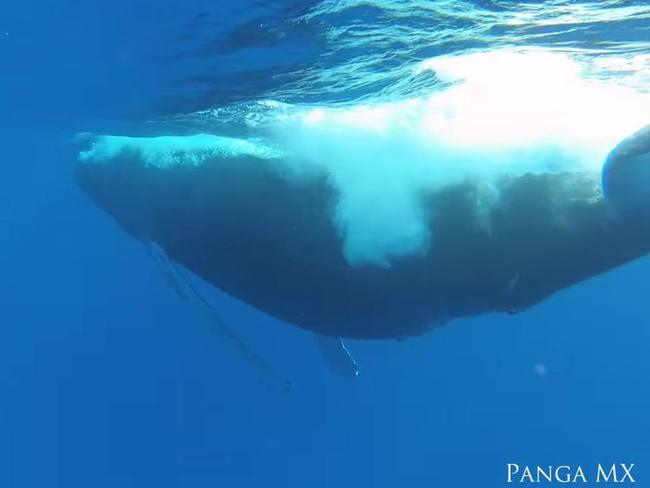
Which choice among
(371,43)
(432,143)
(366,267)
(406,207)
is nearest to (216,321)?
(366,267)

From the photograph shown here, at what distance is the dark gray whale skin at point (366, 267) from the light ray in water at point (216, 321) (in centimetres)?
32

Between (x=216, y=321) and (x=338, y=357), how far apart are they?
2.72 metres

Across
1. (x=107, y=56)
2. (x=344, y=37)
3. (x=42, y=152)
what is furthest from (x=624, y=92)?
(x=42, y=152)

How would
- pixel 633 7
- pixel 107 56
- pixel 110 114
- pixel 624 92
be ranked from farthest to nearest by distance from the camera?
1. pixel 110 114
2. pixel 624 92
3. pixel 107 56
4. pixel 633 7

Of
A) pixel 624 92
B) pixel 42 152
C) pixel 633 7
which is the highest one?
pixel 633 7

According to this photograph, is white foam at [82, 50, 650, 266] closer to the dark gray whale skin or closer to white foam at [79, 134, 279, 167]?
white foam at [79, 134, 279, 167]

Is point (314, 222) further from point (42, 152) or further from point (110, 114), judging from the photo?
point (42, 152)

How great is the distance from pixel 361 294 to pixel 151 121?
1089 centimetres

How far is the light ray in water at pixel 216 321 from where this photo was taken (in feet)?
25.8

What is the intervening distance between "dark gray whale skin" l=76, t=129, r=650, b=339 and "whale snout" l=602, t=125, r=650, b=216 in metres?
0.05

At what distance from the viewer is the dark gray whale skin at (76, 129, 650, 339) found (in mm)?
5987

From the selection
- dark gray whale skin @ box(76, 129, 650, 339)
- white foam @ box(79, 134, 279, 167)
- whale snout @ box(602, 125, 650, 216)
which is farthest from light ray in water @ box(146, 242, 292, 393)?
whale snout @ box(602, 125, 650, 216)

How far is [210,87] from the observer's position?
12883 millimetres

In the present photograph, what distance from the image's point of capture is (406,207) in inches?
269
